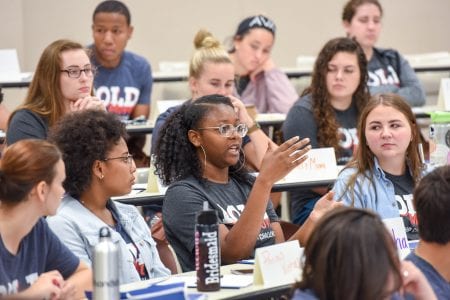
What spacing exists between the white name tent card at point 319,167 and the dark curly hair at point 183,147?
3.01 feet

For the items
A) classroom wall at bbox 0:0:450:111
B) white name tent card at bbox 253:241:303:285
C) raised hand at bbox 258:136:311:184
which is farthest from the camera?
classroom wall at bbox 0:0:450:111

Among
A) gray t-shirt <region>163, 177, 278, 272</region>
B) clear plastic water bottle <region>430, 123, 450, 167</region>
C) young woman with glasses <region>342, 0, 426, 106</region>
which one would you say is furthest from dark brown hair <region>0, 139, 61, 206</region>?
young woman with glasses <region>342, 0, 426, 106</region>

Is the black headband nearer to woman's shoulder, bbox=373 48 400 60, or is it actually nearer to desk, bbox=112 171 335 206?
woman's shoulder, bbox=373 48 400 60

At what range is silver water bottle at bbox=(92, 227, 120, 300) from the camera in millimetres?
2629

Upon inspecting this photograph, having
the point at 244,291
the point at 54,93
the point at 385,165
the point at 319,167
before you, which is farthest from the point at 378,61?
the point at 244,291

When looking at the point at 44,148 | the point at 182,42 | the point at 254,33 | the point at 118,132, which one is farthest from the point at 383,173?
the point at 182,42

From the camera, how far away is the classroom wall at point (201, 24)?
7.91m

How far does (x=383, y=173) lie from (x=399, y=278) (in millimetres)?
1865

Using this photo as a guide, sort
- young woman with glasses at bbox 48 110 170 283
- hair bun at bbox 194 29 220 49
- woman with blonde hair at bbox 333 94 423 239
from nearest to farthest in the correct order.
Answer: young woman with glasses at bbox 48 110 170 283 < woman with blonde hair at bbox 333 94 423 239 < hair bun at bbox 194 29 220 49

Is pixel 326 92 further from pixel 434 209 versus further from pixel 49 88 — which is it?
pixel 434 209

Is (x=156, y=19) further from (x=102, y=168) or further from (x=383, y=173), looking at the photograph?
Result: (x=102, y=168)

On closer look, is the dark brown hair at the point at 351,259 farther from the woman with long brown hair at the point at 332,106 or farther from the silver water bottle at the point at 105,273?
the woman with long brown hair at the point at 332,106

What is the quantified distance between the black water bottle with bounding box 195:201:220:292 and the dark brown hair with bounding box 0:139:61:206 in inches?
18.0

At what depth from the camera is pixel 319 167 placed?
4852mm
